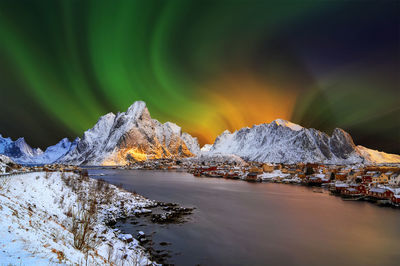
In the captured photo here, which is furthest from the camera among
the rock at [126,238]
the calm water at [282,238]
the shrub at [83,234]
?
the calm water at [282,238]

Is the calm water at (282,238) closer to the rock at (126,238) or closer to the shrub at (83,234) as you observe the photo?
the rock at (126,238)

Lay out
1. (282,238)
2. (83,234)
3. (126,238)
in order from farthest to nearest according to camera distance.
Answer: (282,238), (126,238), (83,234)

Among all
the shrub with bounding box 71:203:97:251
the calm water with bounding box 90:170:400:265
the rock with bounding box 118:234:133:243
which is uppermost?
the shrub with bounding box 71:203:97:251

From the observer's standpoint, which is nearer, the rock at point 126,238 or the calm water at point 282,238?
the rock at point 126,238

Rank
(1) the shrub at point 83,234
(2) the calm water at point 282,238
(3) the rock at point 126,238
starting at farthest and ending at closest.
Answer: (2) the calm water at point 282,238 → (3) the rock at point 126,238 → (1) the shrub at point 83,234

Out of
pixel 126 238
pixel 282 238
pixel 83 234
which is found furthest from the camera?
pixel 282 238

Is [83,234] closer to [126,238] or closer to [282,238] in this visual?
[126,238]

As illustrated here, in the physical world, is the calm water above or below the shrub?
below

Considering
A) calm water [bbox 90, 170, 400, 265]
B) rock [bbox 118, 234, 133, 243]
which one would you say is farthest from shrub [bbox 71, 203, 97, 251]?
calm water [bbox 90, 170, 400, 265]

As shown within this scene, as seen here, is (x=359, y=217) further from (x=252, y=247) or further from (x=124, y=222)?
(x=124, y=222)

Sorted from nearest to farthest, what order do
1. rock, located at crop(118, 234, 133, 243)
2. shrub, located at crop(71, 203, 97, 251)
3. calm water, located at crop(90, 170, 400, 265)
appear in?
shrub, located at crop(71, 203, 97, 251) → rock, located at crop(118, 234, 133, 243) → calm water, located at crop(90, 170, 400, 265)

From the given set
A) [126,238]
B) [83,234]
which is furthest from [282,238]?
[83,234]

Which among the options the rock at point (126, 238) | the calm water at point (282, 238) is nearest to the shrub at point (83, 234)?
the rock at point (126, 238)

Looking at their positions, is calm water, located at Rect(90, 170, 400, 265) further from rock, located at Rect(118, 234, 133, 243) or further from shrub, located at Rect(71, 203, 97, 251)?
shrub, located at Rect(71, 203, 97, 251)
